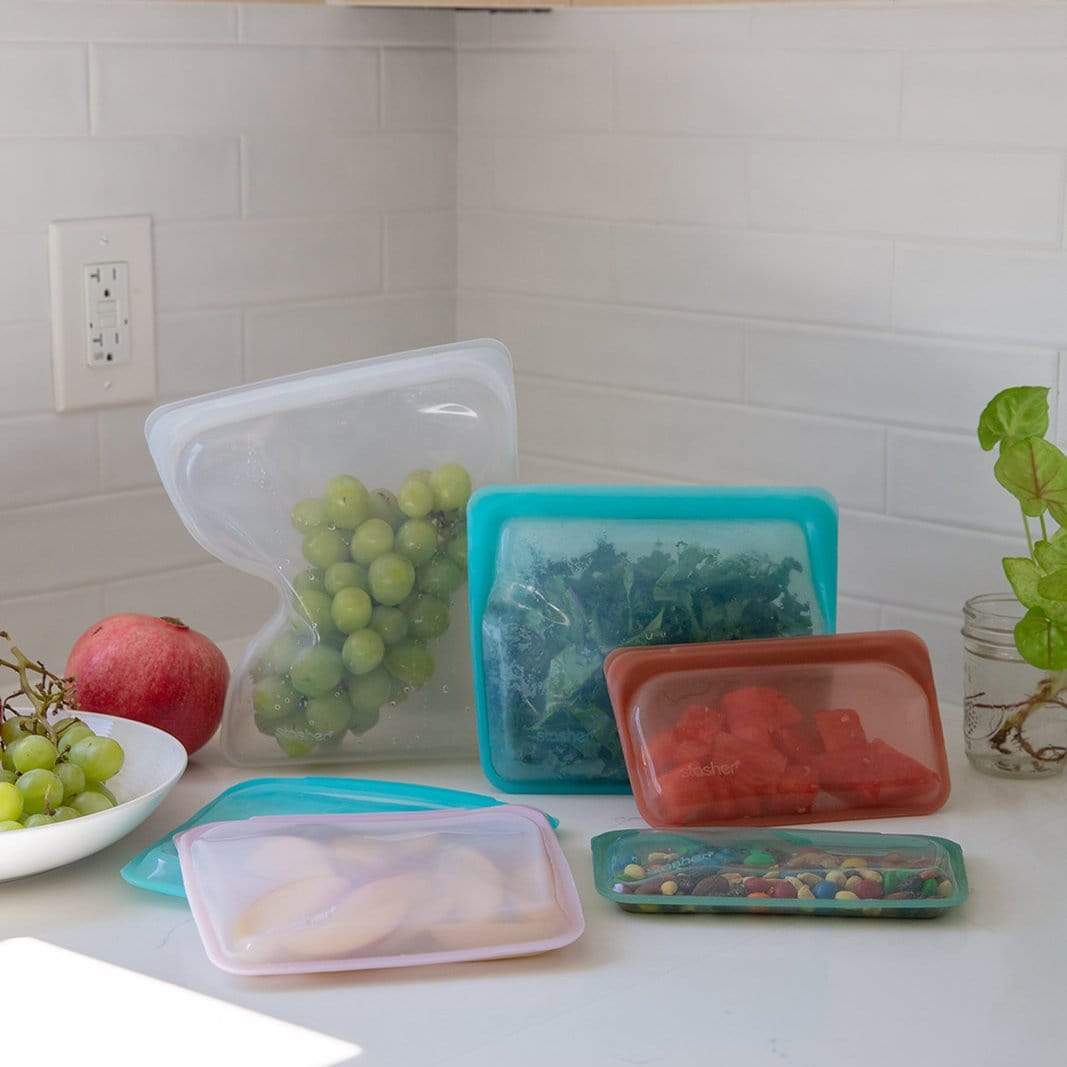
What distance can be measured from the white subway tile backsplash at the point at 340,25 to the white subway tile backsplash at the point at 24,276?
30cm

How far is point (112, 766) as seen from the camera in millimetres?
1060

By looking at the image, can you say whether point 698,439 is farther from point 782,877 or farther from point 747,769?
point 782,877

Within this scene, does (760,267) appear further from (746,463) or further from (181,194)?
(181,194)

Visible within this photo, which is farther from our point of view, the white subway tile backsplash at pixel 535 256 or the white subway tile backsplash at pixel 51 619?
the white subway tile backsplash at pixel 535 256

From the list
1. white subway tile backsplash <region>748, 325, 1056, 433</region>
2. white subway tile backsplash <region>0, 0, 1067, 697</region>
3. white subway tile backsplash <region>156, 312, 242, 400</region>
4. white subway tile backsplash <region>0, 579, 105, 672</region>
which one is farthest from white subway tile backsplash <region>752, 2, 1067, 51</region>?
white subway tile backsplash <region>0, 579, 105, 672</region>

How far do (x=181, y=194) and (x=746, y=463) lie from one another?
589 millimetres

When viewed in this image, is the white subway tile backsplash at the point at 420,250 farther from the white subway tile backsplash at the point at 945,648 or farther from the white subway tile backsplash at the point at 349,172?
the white subway tile backsplash at the point at 945,648

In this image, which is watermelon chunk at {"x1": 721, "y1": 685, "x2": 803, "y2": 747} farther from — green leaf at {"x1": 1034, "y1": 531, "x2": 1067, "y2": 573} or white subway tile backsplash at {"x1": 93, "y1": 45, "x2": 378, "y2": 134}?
white subway tile backsplash at {"x1": 93, "y1": 45, "x2": 378, "y2": 134}

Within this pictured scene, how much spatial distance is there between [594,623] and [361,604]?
0.56ft

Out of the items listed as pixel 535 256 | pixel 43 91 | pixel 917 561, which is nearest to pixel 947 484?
pixel 917 561

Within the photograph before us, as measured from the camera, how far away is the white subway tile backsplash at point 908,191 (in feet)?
4.41

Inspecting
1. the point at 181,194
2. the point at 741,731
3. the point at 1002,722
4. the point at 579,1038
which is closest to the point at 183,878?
the point at 579,1038

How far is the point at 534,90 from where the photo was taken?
5.54ft

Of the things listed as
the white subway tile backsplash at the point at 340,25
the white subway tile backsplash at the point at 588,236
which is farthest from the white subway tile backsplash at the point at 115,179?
the white subway tile backsplash at the point at 340,25
